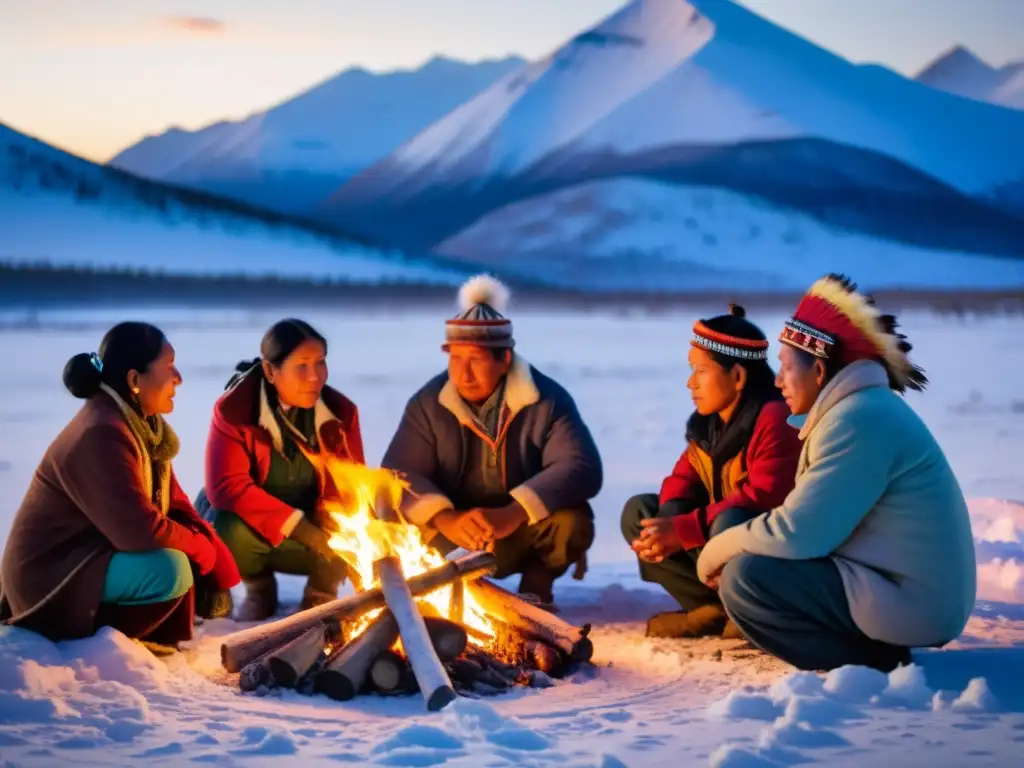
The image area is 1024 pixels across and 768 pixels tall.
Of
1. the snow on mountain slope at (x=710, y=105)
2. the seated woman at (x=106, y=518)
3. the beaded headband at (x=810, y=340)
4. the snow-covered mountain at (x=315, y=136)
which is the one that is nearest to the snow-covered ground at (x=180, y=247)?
the snow-covered mountain at (x=315, y=136)

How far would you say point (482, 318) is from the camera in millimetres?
4551

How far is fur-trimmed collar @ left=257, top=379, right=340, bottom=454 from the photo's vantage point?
4.55 meters

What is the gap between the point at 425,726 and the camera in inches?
127

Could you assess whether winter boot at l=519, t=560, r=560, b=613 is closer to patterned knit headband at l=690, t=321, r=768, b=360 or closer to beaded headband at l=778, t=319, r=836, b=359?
patterned knit headband at l=690, t=321, r=768, b=360

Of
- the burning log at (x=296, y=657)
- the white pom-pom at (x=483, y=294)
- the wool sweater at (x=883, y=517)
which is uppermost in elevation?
the white pom-pom at (x=483, y=294)

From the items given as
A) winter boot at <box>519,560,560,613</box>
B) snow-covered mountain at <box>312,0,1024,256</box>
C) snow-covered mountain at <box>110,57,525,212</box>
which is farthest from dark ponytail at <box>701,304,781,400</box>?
snow-covered mountain at <box>312,0,1024,256</box>

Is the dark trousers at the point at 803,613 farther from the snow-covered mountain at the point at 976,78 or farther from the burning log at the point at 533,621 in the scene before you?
the snow-covered mountain at the point at 976,78

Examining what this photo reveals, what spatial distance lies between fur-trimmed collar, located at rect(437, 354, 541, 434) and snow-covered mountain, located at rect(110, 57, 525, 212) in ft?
28.9

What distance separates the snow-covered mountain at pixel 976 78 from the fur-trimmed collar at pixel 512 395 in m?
9.85

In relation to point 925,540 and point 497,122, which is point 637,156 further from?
point 925,540

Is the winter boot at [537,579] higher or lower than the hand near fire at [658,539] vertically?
lower

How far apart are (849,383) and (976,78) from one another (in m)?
11.2

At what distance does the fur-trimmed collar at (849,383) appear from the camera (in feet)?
11.5

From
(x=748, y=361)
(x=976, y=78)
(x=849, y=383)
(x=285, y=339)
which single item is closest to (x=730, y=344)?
(x=748, y=361)
